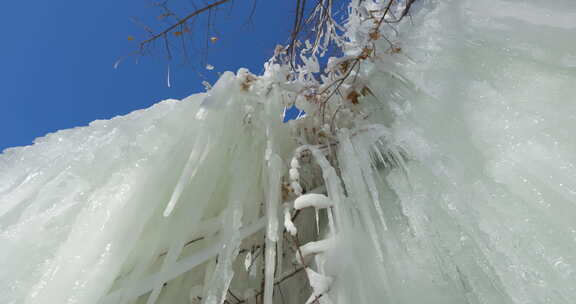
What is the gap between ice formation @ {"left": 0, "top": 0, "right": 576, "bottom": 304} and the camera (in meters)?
0.64

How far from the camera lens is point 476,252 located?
625 mm

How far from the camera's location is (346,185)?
838 mm

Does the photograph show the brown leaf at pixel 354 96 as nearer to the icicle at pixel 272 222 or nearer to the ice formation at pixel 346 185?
the ice formation at pixel 346 185

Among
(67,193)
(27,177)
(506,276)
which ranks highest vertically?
(27,177)

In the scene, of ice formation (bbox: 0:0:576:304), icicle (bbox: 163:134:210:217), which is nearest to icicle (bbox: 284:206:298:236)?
ice formation (bbox: 0:0:576:304)

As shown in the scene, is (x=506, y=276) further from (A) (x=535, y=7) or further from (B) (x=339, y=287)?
(A) (x=535, y=7)

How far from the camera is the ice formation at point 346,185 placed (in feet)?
2.11

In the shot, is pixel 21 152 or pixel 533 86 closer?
pixel 533 86

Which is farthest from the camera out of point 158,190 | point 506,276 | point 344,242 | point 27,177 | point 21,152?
point 21,152

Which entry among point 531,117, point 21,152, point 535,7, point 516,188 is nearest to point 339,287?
point 516,188

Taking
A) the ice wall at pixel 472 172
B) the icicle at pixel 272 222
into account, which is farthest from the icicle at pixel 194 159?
the ice wall at pixel 472 172

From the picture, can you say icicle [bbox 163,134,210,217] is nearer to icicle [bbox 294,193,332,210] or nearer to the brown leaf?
icicle [bbox 294,193,332,210]

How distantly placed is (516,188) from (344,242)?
Result: 0.29 meters

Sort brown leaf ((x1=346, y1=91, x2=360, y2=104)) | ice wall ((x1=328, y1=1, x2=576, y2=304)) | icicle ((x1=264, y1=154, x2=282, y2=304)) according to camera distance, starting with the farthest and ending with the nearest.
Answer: brown leaf ((x1=346, y1=91, x2=360, y2=104)) → icicle ((x1=264, y1=154, x2=282, y2=304)) → ice wall ((x1=328, y1=1, x2=576, y2=304))
